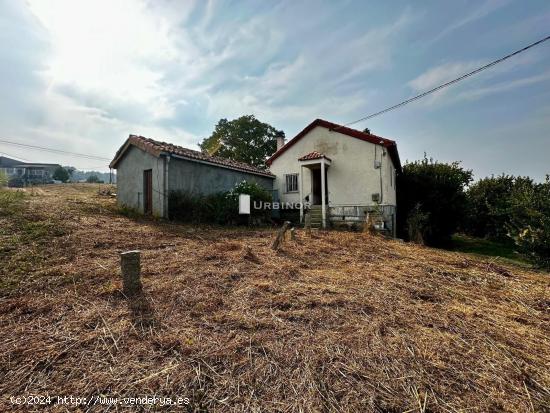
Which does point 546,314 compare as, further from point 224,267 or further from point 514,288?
point 224,267

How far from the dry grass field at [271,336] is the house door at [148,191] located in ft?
21.5

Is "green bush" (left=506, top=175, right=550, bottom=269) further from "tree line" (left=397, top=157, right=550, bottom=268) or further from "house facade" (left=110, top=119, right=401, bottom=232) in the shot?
"house facade" (left=110, top=119, right=401, bottom=232)

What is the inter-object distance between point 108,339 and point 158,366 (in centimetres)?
73

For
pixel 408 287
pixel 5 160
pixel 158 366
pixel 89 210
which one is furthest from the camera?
pixel 5 160

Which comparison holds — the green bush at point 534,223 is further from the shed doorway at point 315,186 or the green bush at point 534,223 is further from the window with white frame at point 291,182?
the window with white frame at point 291,182

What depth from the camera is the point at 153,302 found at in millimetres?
3211

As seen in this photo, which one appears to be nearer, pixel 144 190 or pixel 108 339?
pixel 108 339

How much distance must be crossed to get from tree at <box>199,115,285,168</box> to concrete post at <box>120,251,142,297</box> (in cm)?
2717

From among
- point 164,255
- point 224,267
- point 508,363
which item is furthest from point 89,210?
point 508,363

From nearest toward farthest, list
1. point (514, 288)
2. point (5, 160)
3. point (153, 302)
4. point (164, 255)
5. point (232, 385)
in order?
point (232, 385) → point (153, 302) → point (514, 288) → point (164, 255) → point (5, 160)

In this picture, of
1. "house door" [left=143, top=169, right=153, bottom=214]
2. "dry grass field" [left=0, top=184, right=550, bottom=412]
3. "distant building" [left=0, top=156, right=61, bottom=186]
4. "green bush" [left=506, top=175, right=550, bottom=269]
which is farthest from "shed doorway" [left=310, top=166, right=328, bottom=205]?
"distant building" [left=0, top=156, right=61, bottom=186]

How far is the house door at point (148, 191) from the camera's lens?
11.5 metres

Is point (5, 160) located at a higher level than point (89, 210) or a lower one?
higher

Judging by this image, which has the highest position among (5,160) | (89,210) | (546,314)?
(5,160)
